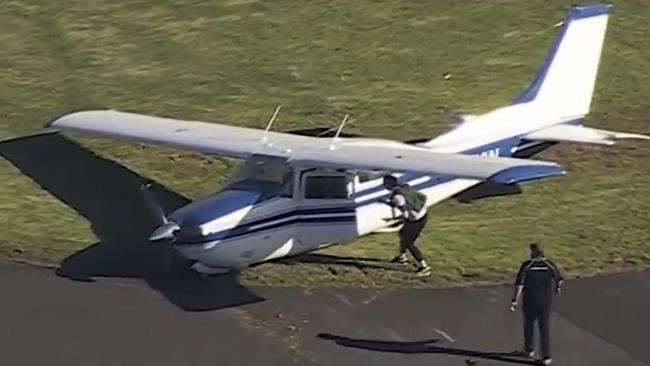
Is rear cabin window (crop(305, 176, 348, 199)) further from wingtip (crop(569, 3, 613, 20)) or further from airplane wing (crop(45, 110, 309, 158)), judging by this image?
wingtip (crop(569, 3, 613, 20))

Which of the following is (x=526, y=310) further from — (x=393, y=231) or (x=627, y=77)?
(x=627, y=77)

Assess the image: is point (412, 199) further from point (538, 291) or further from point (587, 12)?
point (587, 12)

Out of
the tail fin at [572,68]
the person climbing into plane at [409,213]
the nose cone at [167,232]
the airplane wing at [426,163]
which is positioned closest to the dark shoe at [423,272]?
the person climbing into plane at [409,213]

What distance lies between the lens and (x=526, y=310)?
57.3 feet

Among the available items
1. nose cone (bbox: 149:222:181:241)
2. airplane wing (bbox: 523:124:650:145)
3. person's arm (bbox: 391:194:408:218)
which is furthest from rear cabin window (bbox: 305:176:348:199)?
airplane wing (bbox: 523:124:650:145)

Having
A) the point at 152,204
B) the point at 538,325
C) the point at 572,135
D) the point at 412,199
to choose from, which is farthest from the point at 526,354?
the point at 152,204

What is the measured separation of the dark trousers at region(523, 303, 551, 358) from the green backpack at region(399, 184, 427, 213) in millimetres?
3329

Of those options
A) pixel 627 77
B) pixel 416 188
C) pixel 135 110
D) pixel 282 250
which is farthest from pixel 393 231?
pixel 627 77

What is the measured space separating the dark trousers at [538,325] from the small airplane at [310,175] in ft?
6.21

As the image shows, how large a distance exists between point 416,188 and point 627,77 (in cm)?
1152

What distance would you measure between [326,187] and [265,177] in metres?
0.95

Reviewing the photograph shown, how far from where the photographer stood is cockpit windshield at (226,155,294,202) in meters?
20.2

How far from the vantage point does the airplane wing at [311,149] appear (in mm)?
18734

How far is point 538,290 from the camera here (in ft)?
56.3
